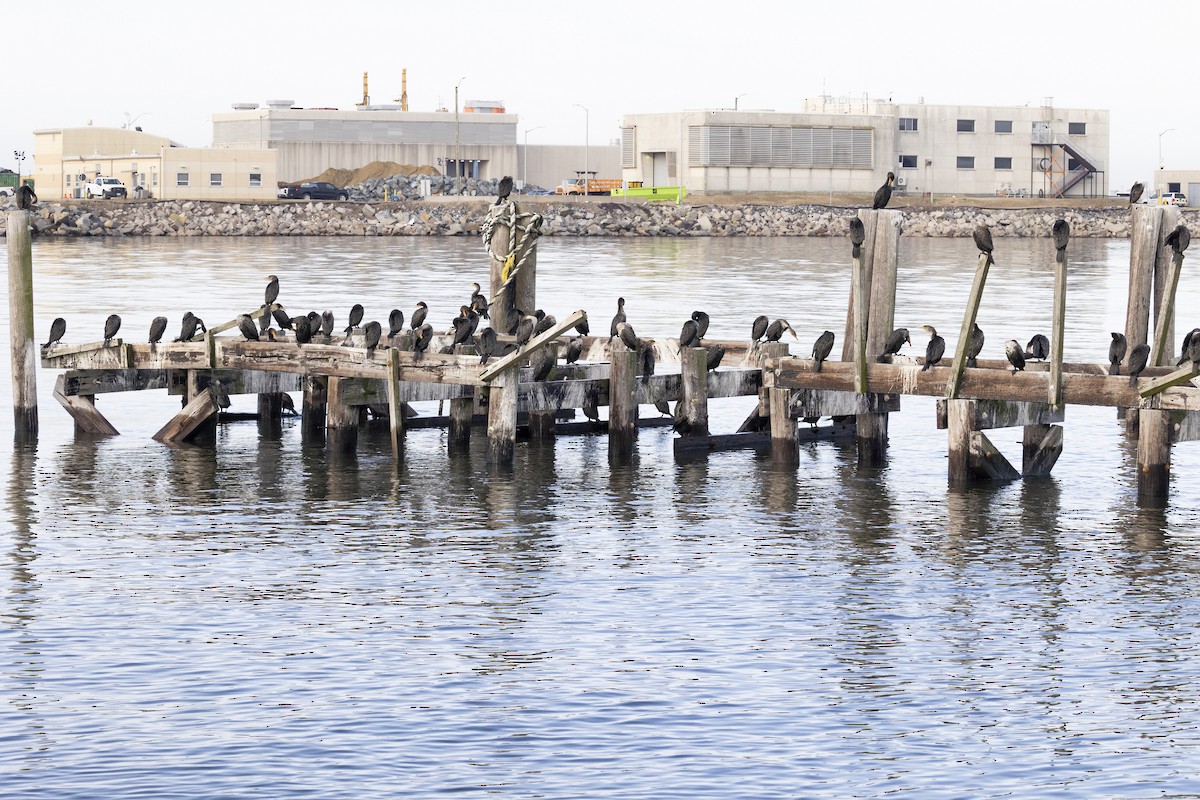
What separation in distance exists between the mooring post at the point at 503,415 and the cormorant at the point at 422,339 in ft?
3.83

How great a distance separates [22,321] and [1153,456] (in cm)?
1752

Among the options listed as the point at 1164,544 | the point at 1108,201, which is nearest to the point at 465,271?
the point at 1164,544

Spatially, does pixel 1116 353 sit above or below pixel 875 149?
below

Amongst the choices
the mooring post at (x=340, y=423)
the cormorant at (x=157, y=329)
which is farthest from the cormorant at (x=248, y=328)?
the mooring post at (x=340, y=423)

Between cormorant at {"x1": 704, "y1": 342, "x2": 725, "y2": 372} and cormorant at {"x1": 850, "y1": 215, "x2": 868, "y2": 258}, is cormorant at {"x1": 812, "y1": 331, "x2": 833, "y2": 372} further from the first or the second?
cormorant at {"x1": 704, "y1": 342, "x2": 725, "y2": 372}

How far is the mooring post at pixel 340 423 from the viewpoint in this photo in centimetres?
2841

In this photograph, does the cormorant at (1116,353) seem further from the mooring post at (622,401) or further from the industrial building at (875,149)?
the industrial building at (875,149)

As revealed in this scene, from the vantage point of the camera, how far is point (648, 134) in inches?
5930

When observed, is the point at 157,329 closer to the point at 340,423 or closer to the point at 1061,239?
the point at 340,423

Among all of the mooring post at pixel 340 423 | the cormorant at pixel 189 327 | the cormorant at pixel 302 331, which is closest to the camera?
the cormorant at pixel 302 331

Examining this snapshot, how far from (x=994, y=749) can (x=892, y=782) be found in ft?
4.02

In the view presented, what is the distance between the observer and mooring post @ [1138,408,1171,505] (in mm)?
24203

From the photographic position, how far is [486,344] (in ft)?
85.1

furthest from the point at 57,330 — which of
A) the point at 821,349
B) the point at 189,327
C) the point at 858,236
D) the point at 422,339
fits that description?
the point at 858,236
